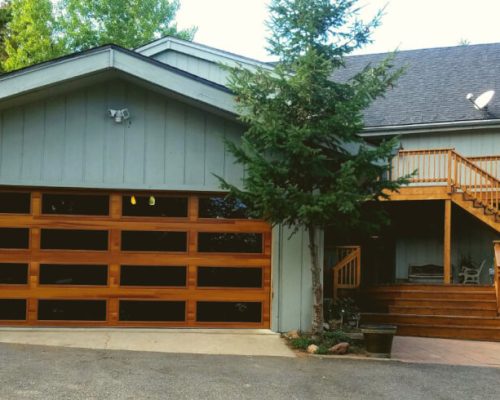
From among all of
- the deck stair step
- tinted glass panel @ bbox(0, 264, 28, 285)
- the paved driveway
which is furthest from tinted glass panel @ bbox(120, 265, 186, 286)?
the deck stair step

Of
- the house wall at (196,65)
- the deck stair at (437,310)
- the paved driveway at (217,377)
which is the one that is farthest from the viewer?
the house wall at (196,65)

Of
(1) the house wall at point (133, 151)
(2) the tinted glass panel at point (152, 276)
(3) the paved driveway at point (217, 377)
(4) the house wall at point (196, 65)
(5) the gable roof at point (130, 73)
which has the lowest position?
(3) the paved driveway at point (217, 377)

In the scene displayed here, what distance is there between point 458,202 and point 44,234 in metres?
9.01

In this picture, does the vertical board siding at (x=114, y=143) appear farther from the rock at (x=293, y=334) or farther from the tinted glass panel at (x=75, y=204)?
the rock at (x=293, y=334)

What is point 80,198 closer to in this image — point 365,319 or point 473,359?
point 365,319

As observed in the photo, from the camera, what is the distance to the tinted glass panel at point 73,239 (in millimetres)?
9281

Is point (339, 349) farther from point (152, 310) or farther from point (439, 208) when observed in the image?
point (439, 208)

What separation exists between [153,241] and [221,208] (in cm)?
128

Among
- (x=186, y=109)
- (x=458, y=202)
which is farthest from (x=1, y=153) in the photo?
(x=458, y=202)

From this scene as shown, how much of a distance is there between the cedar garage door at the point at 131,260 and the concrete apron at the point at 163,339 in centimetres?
19

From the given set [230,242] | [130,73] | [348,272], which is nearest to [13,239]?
[130,73]

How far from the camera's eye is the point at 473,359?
8.45 metres

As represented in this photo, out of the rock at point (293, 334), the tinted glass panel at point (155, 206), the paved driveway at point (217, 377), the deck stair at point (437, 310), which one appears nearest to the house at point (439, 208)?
the deck stair at point (437, 310)

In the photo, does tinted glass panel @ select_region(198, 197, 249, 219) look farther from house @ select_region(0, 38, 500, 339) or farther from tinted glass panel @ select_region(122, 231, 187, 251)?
tinted glass panel @ select_region(122, 231, 187, 251)
